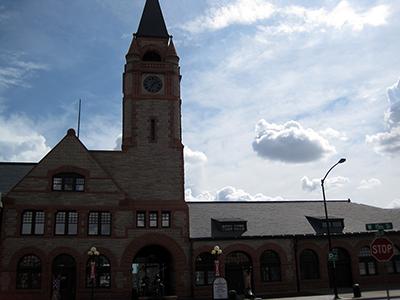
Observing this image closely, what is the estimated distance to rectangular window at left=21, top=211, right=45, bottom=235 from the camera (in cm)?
3512

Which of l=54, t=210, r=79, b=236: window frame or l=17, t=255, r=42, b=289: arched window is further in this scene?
l=54, t=210, r=79, b=236: window frame

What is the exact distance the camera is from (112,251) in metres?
36.0

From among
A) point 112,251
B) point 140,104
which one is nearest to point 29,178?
point 112,251

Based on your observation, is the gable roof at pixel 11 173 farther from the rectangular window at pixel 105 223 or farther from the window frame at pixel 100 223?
the rectangular window at pixel 105 223

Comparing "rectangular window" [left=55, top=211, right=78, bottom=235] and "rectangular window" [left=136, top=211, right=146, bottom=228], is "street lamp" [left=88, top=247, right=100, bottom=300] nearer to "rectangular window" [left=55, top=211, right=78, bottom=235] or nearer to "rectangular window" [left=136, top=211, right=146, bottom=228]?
"rectangular window" [left=55, top=211, right=78, bottom=235]

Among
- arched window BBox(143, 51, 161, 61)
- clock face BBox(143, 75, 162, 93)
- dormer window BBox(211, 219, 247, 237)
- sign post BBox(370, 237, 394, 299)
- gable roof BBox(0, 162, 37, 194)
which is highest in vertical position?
arched window BBox(143, 51, 161, 61)

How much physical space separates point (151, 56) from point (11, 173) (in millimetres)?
17892

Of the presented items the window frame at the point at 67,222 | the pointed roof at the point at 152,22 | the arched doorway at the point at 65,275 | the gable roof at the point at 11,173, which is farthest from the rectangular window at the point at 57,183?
the pointed roof at the point at 152,22

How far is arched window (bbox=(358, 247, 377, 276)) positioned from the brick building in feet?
0.32

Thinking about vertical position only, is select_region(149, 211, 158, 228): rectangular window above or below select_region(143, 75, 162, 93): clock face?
below

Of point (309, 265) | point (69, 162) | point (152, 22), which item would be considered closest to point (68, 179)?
point (69, 162)

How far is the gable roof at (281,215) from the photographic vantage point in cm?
4078

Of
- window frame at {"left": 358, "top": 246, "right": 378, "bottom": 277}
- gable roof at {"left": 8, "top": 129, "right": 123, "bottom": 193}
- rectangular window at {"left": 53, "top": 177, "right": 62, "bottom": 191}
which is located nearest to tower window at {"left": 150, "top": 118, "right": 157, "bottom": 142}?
gable roof at {"left": 8, "top": 129, "right": 123, "bottom": 193}

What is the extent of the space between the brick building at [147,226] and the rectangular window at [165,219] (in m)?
0.09
